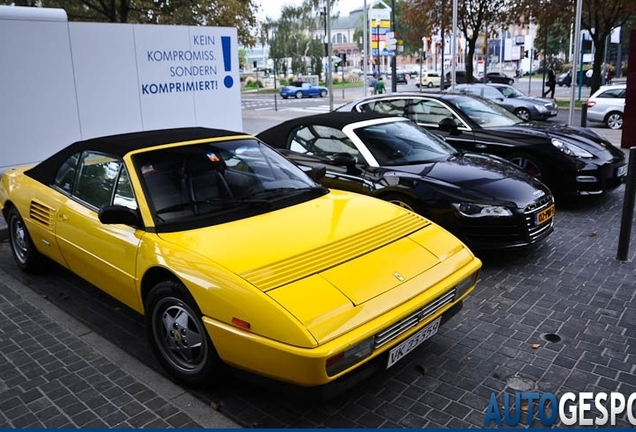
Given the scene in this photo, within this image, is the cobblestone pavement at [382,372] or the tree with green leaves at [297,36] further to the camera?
the tree with green leaves at [297,36]

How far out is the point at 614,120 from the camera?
16609 millimetres

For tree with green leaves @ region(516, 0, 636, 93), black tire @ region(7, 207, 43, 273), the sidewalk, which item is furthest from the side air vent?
tree with green leaves @ region(516, 0, 636, 93)

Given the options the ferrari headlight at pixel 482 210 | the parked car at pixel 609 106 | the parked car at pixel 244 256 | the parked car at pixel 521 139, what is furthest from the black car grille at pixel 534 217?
the parked car at pixel 609 106

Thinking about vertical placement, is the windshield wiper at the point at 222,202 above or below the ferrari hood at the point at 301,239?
above

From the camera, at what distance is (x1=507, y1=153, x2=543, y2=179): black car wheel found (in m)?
7.49

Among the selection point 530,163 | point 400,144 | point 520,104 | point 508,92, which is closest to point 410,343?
point 400,144

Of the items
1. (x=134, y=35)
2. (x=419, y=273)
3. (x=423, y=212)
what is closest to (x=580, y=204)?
(x=423, y=212)

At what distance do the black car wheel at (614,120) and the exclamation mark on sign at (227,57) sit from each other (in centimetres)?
1124

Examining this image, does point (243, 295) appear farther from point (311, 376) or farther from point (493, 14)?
point (493, 14)

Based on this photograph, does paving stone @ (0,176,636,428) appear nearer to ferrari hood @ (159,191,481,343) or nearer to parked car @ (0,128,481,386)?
parked car @ (0,128,481,386)

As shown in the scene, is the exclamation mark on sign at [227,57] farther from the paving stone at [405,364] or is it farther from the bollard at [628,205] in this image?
the bollard at [628,205]

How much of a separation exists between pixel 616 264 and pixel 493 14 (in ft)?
78.7

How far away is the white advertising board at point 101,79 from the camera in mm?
9867

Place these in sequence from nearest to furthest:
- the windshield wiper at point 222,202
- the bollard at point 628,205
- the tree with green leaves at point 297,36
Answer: the windshield wiper at point 222,202 < the bollard at point 628,205 < the tree with green leaves at point 297,36
